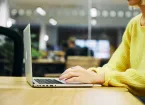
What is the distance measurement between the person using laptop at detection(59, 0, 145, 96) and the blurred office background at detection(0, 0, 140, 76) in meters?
5.38

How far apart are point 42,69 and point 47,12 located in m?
2.11

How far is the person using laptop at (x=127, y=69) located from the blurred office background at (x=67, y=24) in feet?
17.6

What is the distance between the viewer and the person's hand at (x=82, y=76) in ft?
4.29

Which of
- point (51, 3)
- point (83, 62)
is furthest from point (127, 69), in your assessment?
point (51, 3)

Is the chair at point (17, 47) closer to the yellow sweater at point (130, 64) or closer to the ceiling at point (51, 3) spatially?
the yellow sweater at point (130, 64)

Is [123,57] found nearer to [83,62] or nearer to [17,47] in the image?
[17,47]

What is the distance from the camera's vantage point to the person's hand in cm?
131

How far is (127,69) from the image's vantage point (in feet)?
5.13

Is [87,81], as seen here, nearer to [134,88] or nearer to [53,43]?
[134,88]

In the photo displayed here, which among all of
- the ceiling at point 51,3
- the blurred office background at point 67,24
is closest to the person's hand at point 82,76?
the blurred office background at point 67,24

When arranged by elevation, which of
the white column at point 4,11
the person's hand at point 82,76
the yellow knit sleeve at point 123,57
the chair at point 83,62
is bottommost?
the chair at point 83,62

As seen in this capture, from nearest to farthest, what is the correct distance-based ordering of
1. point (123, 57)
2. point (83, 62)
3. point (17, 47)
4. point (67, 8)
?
point (123, 57)
point (17, 47)
point (83, 62)
point (67, 8)

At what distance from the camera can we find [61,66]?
299 inches

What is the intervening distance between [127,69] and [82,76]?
1.13 ft
